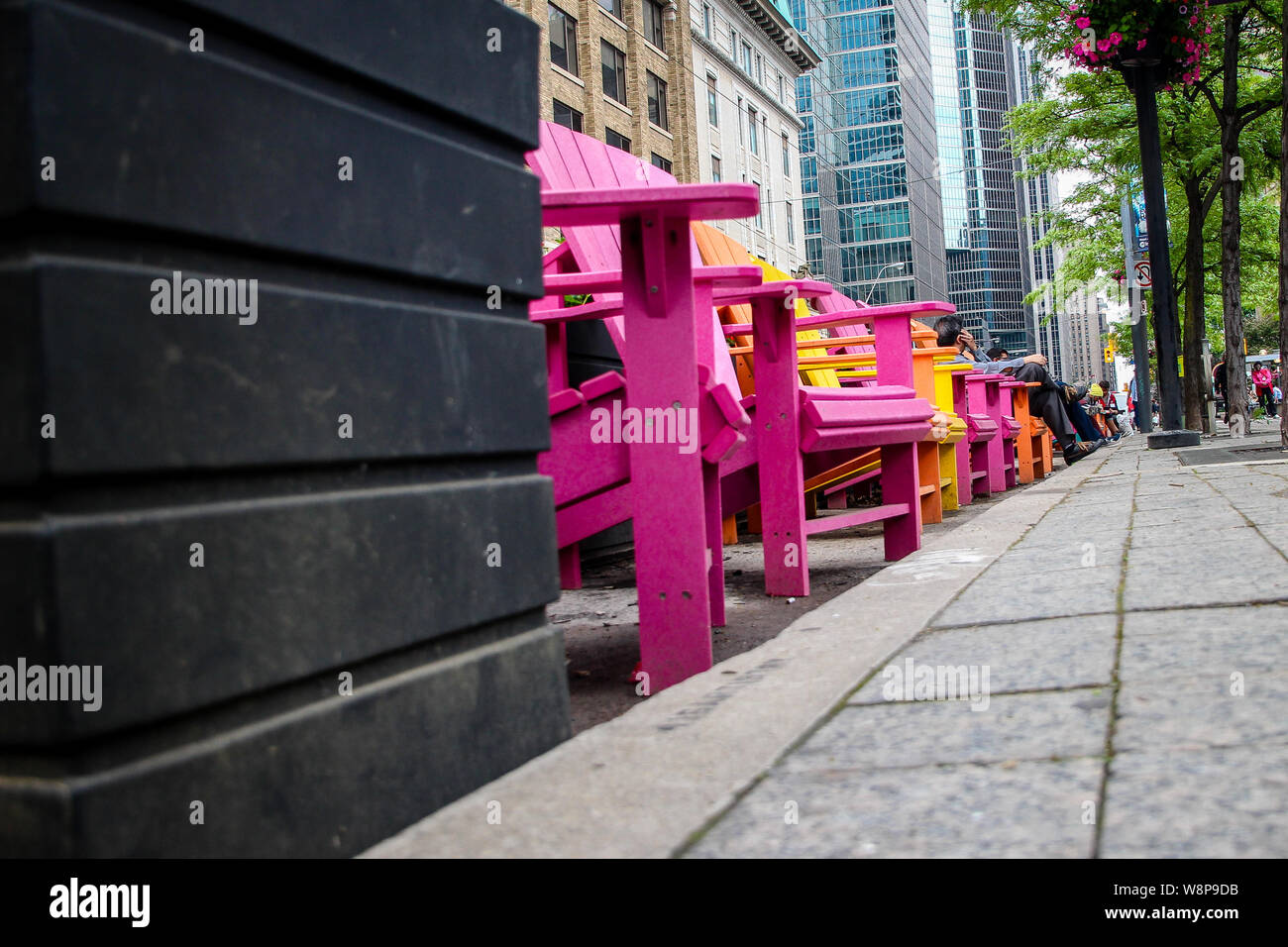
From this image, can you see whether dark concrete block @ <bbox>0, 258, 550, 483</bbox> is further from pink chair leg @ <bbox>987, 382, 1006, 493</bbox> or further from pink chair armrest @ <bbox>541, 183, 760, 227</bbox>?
pink chair leg @ <bbox>987, 382, 1006, 493</bbox>

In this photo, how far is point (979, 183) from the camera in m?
147

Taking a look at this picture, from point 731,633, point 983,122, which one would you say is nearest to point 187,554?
point 731,633

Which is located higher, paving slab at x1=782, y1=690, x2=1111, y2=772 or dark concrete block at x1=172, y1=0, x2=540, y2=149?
dark concrete block at x1=172, y1=0, x2=540, y2=149

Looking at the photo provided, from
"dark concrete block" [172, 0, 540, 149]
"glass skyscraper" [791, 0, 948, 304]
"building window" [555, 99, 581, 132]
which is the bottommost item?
"dark concrete block" [172, 0, 540, 149]

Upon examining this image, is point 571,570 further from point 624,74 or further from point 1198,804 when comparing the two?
point 624,74

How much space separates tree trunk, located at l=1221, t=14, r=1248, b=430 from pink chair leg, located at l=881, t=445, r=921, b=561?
9.75 m

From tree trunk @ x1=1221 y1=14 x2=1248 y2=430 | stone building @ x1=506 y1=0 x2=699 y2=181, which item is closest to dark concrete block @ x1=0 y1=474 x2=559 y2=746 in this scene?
tree trunk @ x1=1221 y1=14 x2=1248 y2=430

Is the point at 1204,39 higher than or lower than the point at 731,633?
higher

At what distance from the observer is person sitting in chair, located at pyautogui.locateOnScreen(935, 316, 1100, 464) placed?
39.0ft

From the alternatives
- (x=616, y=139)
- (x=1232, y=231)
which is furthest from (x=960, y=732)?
(x=616, y=139)

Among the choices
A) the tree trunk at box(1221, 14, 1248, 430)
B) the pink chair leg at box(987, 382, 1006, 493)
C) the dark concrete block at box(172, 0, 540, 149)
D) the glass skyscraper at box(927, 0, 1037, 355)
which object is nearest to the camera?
the dark concrete block at box(172, 0, 540, 149)

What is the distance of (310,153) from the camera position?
4.81 ft

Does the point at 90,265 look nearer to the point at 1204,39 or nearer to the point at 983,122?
the point at 1204,39
